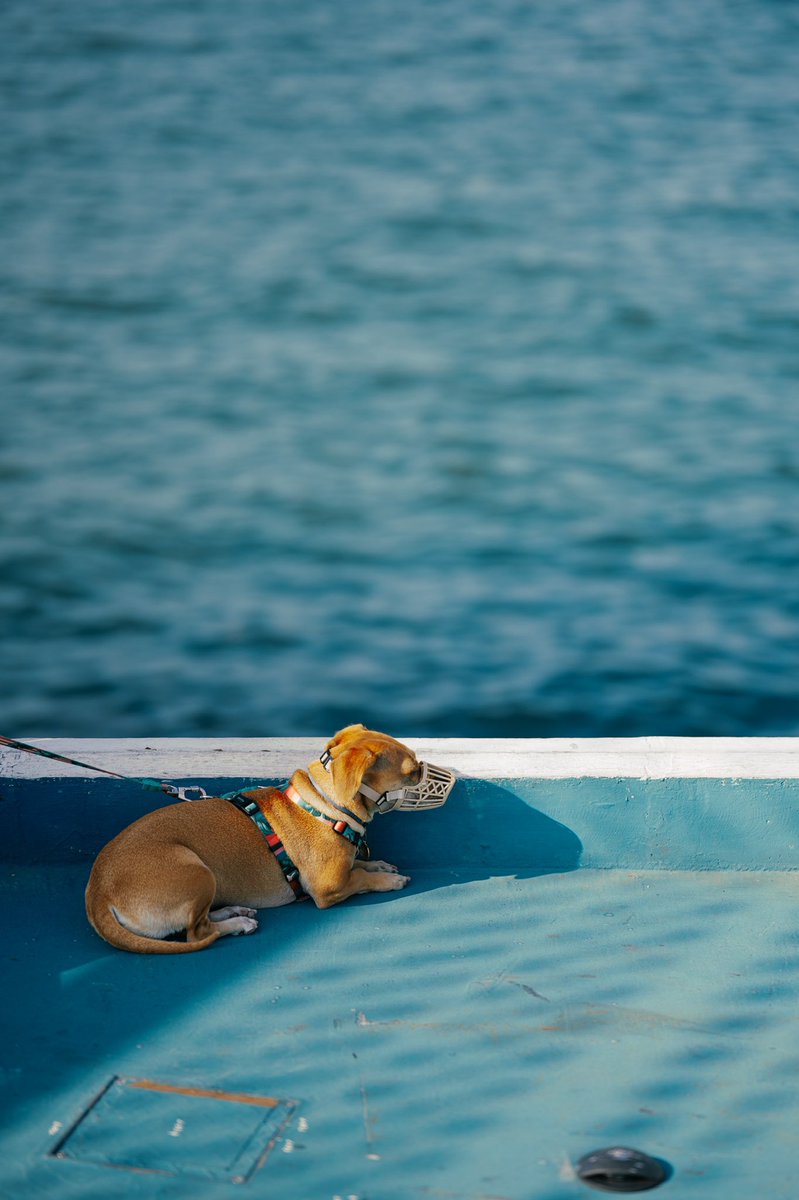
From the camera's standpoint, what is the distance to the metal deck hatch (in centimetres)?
323

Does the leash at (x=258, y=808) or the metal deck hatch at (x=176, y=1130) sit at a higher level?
the leash at (x=258, y=808)

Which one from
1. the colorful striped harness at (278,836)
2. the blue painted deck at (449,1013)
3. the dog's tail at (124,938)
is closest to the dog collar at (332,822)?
the colorful striped harness at (278,836)

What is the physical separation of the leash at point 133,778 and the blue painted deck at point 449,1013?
2.5 inches

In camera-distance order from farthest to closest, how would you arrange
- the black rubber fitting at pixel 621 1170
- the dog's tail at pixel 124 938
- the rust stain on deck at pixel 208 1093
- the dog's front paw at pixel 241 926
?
the dog's front paw at pixel 241 926 < the dog's tail at pixel 124 938 < the rust stain on deck at pixel 208 1093 < the black rubber fitting at pixel 621 1170

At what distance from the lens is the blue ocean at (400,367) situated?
11.5m

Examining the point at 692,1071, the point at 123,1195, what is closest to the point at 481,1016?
the point at 692,1071

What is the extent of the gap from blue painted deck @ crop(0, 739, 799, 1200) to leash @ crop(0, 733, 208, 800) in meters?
0.06

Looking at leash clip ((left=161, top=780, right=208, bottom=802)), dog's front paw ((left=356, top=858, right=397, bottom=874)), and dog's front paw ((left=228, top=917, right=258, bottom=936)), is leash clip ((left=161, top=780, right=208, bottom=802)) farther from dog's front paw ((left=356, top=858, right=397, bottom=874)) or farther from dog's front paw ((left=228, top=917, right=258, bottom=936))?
dog's front paw ((left=356, top=858, right=397, bottom=874))

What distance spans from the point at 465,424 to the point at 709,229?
276 inches

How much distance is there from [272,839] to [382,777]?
386mm

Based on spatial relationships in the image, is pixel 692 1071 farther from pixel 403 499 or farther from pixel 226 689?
pixel 403 499

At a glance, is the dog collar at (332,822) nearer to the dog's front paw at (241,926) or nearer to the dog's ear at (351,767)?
the dog's ear at (351,767)

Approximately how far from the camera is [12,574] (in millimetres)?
13734

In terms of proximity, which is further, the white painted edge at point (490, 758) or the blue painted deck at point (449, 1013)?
the white painted edge at point (490, 758)
